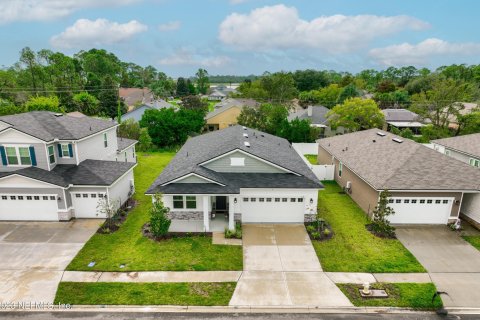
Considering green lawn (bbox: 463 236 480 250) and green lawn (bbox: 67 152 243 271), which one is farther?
green lawn (bbox: 463 236 480 250)

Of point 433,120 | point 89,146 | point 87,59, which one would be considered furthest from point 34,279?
point 87,59

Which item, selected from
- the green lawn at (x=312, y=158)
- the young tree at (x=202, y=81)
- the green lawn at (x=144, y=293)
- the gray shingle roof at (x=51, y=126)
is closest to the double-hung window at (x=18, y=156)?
the gray shingle roof at (x=51, y=126)

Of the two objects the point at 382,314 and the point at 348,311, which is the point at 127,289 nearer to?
the point at 348,311

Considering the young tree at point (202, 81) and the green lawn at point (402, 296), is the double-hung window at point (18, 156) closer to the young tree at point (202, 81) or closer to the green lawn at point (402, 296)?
the green lawn at point (402, 296)

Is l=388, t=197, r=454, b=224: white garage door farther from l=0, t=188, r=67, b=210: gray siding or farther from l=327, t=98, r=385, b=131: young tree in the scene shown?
l=327, t=98, r=385, b=131: young tree

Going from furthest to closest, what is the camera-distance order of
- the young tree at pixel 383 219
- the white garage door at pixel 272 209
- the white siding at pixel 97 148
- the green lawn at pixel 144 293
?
1. the white siding at pixel 97 148
2. the white garage door at pixel 272 209
3. the young tree at pixel 383 219
4. the green lawn at pixel 144 293

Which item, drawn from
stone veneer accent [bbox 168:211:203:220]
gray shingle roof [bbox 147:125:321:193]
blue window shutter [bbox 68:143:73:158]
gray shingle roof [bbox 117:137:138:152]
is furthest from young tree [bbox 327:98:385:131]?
blue window shutter [bbox 68:143:73:158]
